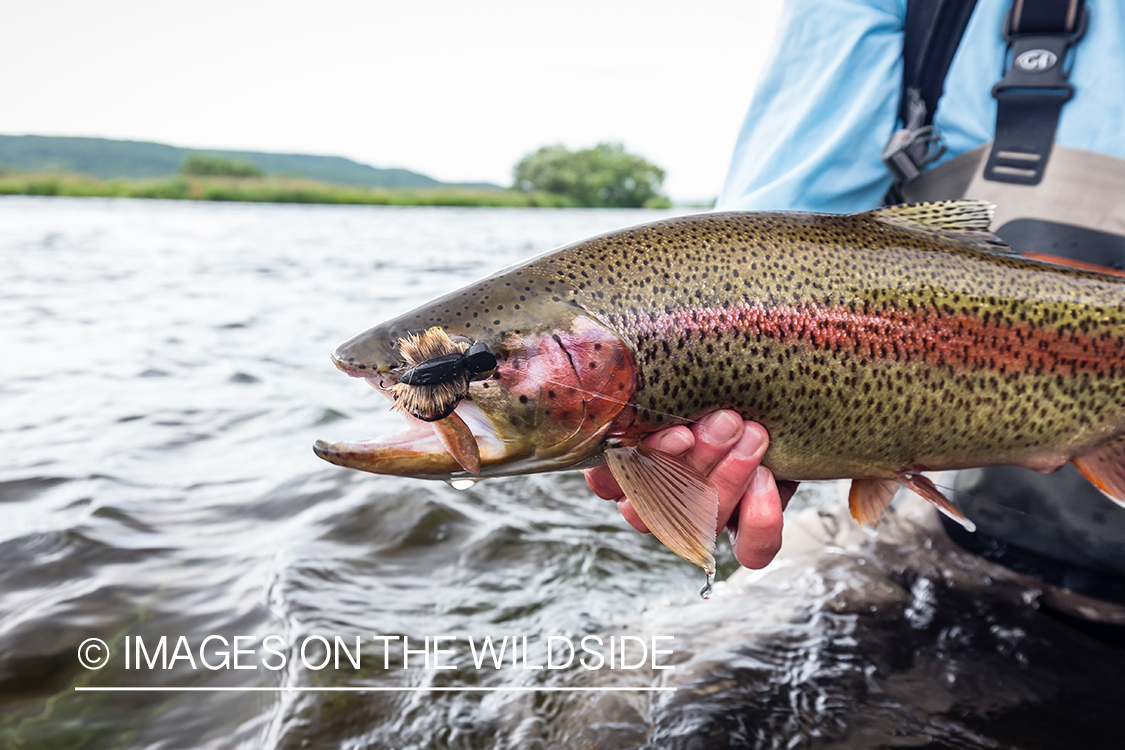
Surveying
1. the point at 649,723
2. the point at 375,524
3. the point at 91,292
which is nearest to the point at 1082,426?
the point at 649,723

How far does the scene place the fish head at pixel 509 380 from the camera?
162 cm

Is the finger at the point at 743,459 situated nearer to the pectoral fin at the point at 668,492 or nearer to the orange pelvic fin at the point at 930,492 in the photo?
the pectoral fin at the point at 668,492

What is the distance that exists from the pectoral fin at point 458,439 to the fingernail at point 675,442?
1.56ft

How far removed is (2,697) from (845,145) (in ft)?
12.0

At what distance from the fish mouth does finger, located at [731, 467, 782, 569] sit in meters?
0.69

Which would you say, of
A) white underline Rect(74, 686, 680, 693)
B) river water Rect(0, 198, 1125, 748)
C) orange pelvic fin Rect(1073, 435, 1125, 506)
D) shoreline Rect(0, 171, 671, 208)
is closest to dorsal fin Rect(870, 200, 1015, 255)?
orange pelvic fin Rect(1073, 435, 1125, 506)

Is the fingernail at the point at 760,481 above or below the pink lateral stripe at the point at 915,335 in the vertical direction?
below

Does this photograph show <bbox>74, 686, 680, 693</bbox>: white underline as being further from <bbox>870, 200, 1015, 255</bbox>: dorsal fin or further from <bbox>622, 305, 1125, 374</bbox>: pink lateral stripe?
<bbox>870, 200, 1015, 255</bbox>: dorsal fin

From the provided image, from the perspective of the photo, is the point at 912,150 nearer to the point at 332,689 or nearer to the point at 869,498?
→ the point at 869,498

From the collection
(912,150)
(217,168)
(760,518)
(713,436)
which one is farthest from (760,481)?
(217,168)

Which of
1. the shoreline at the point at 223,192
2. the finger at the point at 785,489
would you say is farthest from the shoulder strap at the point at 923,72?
the shoreline at the point at 223,192

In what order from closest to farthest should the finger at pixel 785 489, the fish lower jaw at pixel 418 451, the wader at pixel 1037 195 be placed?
the fish lower jaw at pixel 418 451 → the finger at pixel 785 489 → the wader at pixel 1037 195

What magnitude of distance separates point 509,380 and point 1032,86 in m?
2.03

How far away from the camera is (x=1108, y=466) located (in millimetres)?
2021
